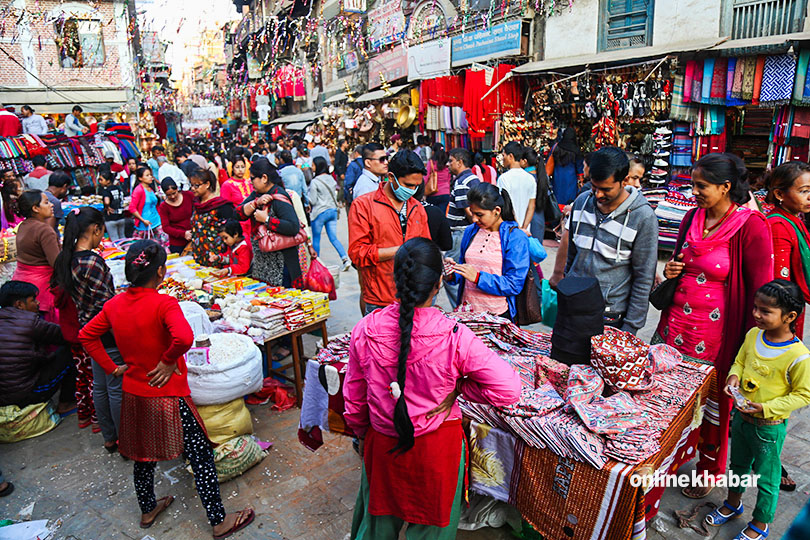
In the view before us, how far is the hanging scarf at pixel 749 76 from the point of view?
700cm

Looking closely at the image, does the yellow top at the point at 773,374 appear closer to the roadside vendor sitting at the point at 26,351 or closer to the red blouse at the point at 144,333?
the red blouse at the point at 144,333

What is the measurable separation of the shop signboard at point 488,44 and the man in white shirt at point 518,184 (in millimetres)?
5096

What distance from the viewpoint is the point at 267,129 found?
28594mm

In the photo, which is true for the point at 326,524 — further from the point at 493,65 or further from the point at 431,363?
the point at 493,65

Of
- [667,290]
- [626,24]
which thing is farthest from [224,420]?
[626,24]

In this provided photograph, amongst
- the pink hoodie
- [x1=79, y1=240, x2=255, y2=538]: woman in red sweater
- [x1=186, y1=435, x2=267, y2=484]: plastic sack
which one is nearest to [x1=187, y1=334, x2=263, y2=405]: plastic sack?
[x1=186, y1=435, x2=267, y2=484]: plastic sack

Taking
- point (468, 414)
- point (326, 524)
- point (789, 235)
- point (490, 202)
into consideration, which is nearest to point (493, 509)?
point (468, 414)

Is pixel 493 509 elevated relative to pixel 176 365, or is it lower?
lower

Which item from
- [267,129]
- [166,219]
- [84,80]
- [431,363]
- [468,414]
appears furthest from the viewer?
[267,129]

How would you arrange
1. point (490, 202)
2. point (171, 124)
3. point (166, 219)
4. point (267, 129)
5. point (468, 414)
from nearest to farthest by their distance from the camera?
point (468, 414) < point (490, 202) < point (166, 219) < point (267, 129) < point (171, 124)

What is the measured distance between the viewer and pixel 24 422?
399 centimetres

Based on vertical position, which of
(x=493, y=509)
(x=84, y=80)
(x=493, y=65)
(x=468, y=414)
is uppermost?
(x=84, y=80)

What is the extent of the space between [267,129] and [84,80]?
30.5 feet

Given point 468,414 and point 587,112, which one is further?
point 587,112
